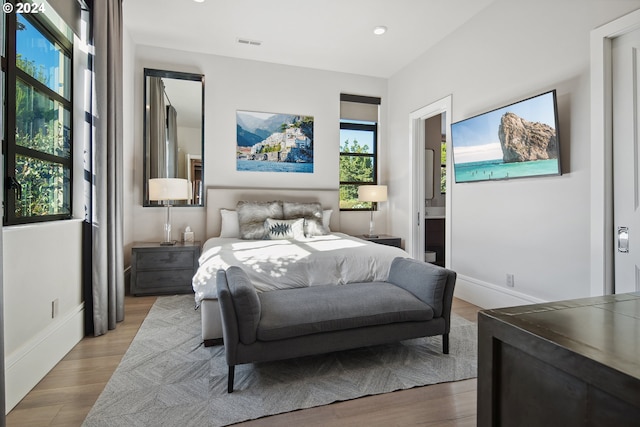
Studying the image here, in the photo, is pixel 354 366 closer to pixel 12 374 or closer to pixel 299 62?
pixel 12 374

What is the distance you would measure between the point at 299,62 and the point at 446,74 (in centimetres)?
205

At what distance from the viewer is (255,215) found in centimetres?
417

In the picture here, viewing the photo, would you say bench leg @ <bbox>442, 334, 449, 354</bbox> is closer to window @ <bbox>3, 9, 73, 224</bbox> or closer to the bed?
the bed

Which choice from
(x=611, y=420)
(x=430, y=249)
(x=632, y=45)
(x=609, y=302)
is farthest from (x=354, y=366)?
(x=430, y=249)

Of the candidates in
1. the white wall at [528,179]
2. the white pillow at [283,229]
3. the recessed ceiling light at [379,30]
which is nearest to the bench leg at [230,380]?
the white pillow at [283,229]

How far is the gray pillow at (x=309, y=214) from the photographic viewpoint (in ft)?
13.4

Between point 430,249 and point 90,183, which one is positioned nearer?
point 90,183

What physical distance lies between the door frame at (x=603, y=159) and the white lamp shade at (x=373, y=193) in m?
2.67

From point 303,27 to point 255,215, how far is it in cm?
229

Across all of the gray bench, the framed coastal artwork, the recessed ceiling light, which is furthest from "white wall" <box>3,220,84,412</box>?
the recessed ceiling light

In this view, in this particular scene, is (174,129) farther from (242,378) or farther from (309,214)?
(242,378)

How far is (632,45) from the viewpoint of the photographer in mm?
2209

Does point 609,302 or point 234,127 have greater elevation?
point 234,127

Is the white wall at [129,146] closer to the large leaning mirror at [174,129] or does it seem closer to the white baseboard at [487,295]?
the large leaning mirror at [174,129]
